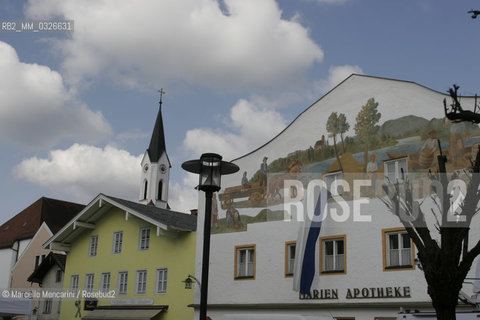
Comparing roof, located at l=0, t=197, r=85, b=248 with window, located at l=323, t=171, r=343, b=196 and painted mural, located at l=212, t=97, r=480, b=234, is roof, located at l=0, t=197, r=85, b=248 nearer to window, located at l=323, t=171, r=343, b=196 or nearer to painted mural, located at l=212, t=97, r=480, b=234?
painted mural, located at l=212, t=97, r=480, b=234

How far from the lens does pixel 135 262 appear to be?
29.7 m

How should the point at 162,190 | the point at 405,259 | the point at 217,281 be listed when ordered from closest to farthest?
the point at 405,259 → the point at 217,281 → the point at 162,190

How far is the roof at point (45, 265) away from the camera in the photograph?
35719 mm

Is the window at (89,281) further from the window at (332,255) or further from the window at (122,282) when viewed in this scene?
the window at (332,255)

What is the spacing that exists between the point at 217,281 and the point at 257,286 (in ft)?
7.61

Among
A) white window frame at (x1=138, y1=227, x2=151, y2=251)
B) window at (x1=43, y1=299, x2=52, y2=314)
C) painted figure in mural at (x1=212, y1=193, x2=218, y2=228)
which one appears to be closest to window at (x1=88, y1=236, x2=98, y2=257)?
white window frame at (x1=138, y1=227, x2=151, y2=251)

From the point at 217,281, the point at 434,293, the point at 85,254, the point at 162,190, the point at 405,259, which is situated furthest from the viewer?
the point at 162,190

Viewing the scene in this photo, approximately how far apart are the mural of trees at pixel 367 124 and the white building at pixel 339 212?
0.04 m

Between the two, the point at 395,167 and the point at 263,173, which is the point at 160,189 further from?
the point at 395,167

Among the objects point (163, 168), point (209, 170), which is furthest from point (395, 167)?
point (163, 168)

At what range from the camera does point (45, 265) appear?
119ft

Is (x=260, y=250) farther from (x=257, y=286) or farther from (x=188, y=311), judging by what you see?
(x=188, y=311)

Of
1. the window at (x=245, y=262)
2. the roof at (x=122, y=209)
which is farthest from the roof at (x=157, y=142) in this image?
the window at (x=245, y=262)

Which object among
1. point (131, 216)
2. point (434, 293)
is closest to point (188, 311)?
point (131, 216)
